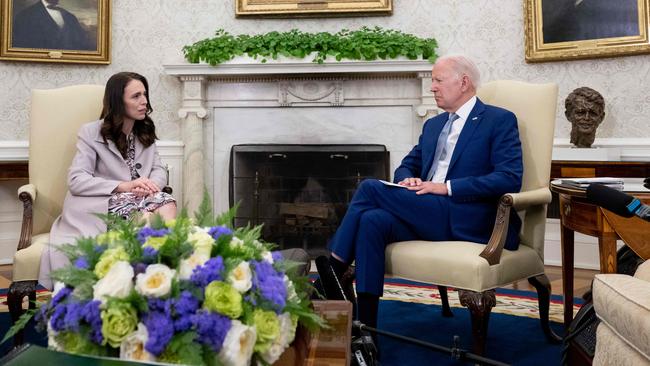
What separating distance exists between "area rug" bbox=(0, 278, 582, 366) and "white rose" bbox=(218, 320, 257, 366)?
1.63m

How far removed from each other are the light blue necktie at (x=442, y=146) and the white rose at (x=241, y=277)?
2.15 m

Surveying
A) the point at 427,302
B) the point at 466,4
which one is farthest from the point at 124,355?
the point at 466,4

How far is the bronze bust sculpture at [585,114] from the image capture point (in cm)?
457

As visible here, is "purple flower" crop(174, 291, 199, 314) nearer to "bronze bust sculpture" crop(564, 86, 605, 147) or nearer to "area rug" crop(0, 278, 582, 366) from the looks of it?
"area rug" crop(0, 278, 582, 366)

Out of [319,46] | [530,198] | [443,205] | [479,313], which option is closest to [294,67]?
[319,46]

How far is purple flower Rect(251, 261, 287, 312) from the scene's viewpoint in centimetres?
124

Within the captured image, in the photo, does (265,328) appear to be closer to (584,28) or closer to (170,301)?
(170,301)

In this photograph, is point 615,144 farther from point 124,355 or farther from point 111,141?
point 124,355

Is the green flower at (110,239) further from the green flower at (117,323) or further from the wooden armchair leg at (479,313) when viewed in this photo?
the wooden armchair leg at (479,313)

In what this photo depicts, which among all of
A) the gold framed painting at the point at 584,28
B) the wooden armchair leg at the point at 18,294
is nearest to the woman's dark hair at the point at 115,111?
the wooden armchair leg at the point at 18,294

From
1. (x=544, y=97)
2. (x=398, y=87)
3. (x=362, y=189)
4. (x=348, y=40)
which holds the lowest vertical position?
(x=362, y=189)

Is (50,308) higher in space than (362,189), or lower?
lower

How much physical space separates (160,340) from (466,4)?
5015mm

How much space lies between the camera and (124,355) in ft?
3.71
